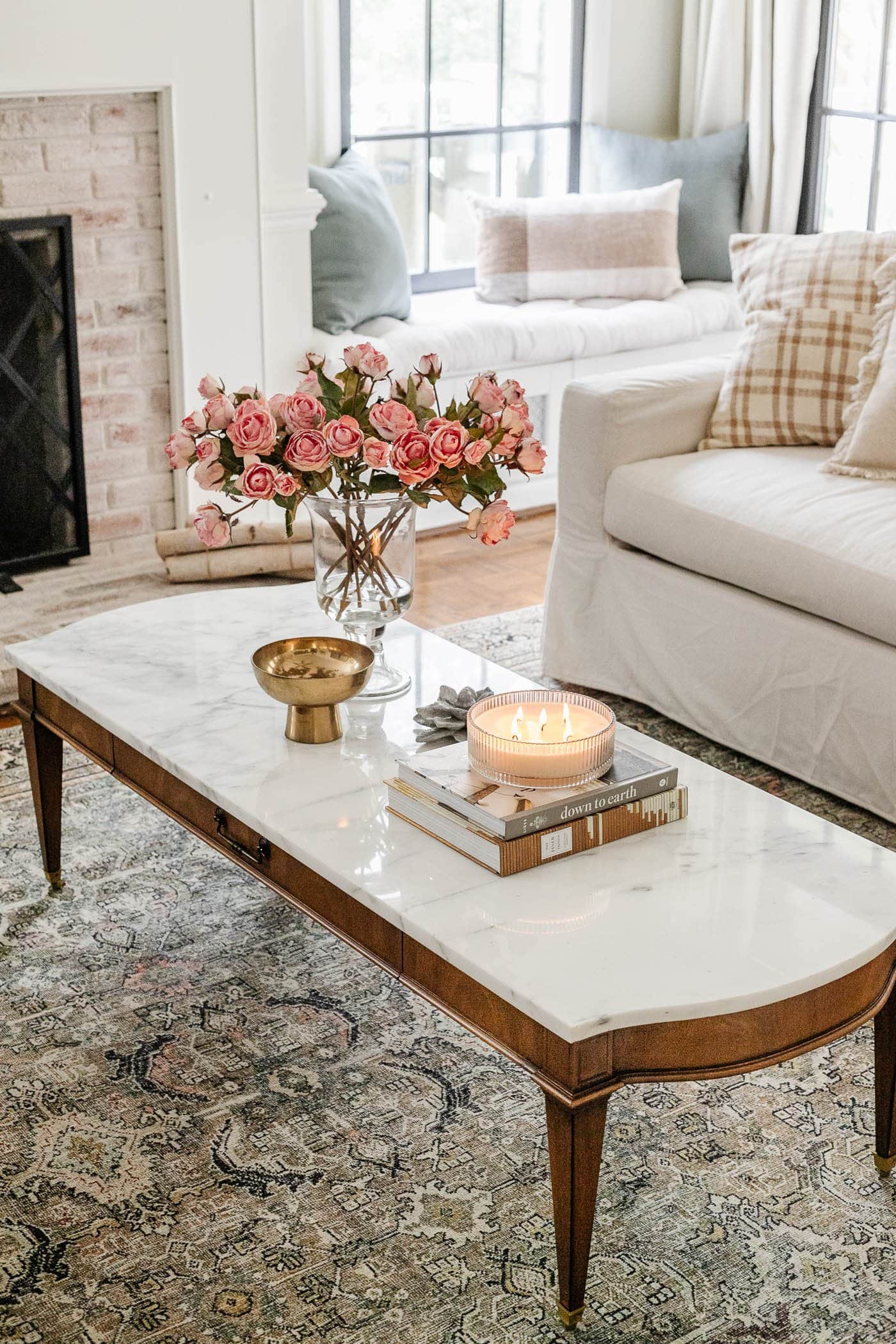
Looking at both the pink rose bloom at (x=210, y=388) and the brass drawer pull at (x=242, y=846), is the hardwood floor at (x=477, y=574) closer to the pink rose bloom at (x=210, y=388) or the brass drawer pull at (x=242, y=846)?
the pink rose bloom at (x=210, y=388)

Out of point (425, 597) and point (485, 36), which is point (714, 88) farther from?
point (425, 597)

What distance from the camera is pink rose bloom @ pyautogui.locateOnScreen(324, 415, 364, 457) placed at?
206 cm

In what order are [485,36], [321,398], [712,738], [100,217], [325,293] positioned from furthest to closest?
1. [485,36]
2. [325,293]
3. [100,217]
4. [712,738]
5. [321,398]

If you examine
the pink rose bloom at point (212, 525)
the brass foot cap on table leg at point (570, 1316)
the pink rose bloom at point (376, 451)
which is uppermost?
the pink rose bloom at point (376, 451)

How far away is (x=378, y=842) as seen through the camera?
6.12 ft

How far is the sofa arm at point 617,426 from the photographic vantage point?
321 centimetres

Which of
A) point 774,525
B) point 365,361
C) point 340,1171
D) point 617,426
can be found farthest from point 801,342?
point 340,1171

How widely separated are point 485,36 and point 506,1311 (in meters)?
4.32

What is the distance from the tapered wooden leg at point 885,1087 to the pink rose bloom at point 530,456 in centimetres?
85


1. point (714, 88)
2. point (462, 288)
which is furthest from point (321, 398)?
point (714, 88)

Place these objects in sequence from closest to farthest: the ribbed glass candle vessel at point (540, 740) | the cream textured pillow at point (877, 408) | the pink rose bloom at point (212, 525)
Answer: the ribbed glass candle vessel at point (540, 740)
the pink rose bloom at point (212, 525)
the cream textured pillow at point (877, 408)

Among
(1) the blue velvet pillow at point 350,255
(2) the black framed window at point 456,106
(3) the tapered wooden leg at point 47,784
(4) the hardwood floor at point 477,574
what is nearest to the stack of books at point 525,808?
(3) the tapered wooden leg at point 47,784

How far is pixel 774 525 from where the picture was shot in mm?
2914

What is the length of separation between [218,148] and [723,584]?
1871 mm
